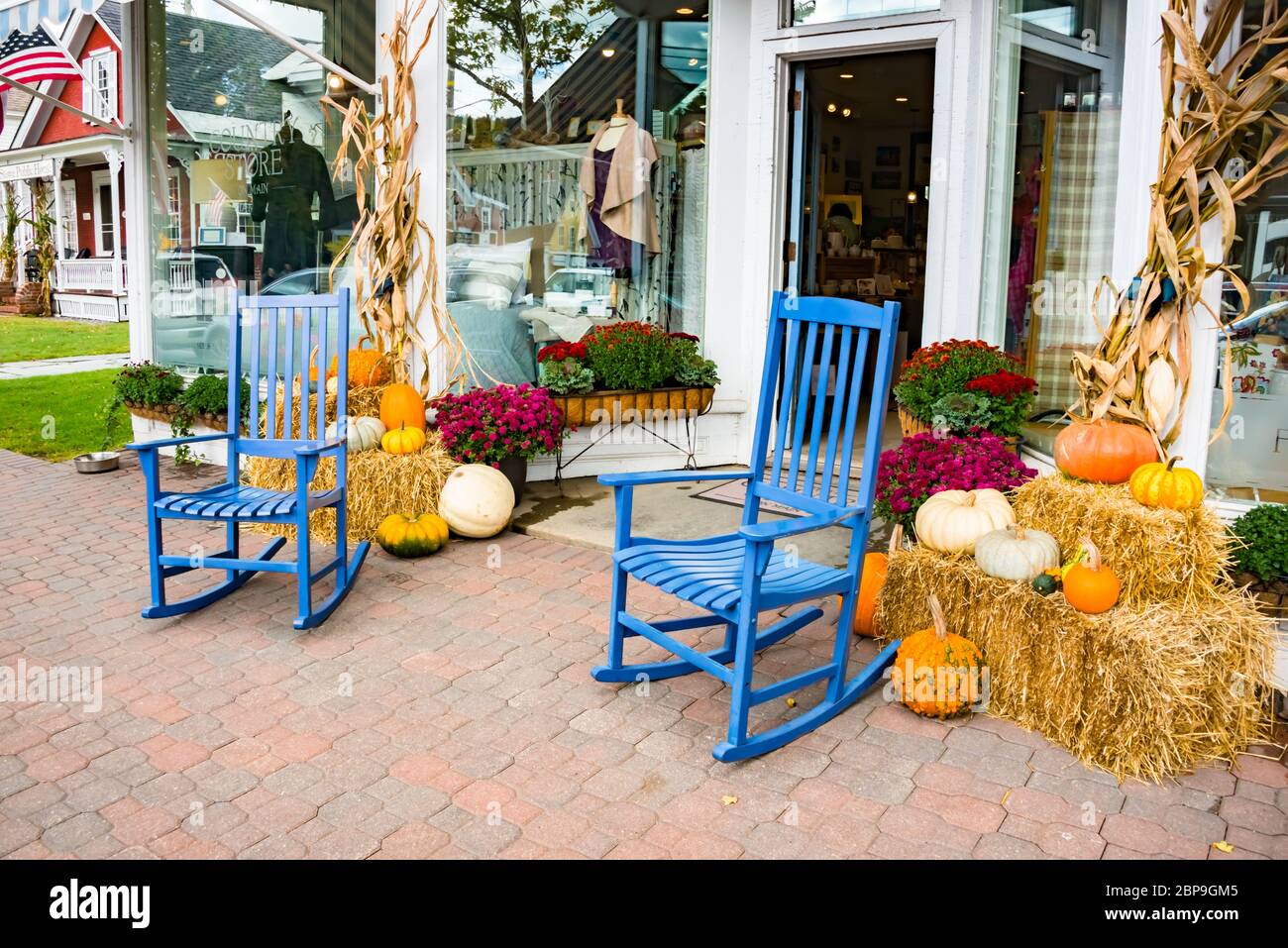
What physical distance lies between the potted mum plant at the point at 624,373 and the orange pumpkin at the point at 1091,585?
3.29 metres

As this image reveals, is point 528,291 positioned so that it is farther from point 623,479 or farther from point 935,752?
point 935,752

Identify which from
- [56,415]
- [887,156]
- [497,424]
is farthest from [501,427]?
[887,156]

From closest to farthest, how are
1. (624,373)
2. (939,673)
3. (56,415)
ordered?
(939,673) → (624,373) → (56,415)

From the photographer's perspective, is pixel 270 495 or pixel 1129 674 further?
pixel 270 495

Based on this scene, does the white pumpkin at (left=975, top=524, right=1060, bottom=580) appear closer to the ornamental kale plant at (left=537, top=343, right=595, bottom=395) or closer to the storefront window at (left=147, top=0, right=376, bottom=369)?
the ornamental kale plant at (left=537, top=343, right=595, bottom=395)

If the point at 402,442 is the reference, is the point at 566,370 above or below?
above

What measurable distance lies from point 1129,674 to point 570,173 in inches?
177

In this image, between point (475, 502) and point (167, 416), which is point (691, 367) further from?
point (167, 416)

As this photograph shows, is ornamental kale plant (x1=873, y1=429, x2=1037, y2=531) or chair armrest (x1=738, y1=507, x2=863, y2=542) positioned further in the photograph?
ornamental kale plant (x1=873, y1=429, x2=1037, y2=531)

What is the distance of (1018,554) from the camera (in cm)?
333

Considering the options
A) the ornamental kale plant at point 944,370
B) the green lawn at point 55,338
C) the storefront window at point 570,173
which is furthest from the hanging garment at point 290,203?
the green lawn at point 55,338

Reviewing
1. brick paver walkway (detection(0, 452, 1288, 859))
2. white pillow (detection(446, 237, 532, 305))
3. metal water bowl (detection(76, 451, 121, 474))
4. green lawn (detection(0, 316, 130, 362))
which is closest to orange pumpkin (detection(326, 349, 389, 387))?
white pillow (detection(446, 237, 532, 305))

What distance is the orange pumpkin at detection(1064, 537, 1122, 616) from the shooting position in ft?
10.2

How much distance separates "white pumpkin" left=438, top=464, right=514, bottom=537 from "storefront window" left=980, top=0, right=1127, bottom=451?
248 centimetres
